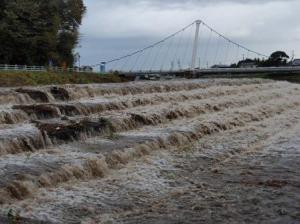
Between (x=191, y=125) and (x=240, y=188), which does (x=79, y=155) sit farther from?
(x=191, y=125)

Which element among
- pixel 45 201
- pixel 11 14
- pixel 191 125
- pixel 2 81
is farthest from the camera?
pixel 11 14

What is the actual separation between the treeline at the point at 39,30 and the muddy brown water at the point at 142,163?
30045 millimetres

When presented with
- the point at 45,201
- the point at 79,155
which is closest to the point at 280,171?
the point at 79,155

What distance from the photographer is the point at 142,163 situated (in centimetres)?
1280

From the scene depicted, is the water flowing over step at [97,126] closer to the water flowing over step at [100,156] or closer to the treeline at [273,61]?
the water flowing over step at [100,156]

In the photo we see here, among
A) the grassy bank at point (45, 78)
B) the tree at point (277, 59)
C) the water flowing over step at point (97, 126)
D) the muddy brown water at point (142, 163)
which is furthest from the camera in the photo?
the tree at point (277, 59)

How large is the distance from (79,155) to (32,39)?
40483 millimetres

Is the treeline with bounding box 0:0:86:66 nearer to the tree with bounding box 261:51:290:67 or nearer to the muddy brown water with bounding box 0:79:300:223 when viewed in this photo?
the muddy brown water with bounding box 0:79:300:223

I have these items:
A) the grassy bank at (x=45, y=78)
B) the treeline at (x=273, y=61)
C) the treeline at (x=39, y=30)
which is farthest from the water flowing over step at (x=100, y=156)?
the treeline at (x=273, y=61)

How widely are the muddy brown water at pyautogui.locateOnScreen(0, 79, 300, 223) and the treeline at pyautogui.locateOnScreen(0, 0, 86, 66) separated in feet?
98.6

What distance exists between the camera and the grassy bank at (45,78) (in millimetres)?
38875

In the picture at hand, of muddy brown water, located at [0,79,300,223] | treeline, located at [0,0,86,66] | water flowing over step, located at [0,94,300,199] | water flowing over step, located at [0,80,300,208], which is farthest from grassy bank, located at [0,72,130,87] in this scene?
water flowing over step, located at [0,94,300,199]

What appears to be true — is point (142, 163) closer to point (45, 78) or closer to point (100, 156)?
point (100, 156)

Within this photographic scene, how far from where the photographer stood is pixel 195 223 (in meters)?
9.16
